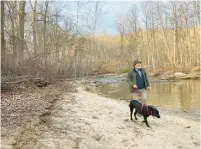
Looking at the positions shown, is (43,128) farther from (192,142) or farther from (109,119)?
(192,142)

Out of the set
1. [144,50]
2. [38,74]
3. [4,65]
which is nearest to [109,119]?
[4,65]

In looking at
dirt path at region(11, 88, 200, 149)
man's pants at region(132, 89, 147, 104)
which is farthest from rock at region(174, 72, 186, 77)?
man's pants at region(132, 89, 147, 104)

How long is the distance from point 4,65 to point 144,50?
64282 millimetres

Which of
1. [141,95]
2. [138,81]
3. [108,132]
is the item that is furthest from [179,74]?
[108,132]

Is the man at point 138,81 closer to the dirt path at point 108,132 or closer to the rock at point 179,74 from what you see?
the dirt path at point 108,132

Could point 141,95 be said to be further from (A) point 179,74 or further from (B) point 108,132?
(A) point 179,74

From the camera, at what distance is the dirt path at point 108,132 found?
7199 millimetres

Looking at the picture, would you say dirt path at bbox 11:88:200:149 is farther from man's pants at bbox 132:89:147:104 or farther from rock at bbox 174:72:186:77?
rock at bbox 174:72:186:77

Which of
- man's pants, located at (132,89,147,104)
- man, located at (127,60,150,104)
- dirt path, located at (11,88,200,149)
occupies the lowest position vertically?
dirt path, located at (11,88,200,149)

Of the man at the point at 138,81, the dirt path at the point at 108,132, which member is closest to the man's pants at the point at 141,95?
the man at the point at 138,81

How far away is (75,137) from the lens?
7.53 metres

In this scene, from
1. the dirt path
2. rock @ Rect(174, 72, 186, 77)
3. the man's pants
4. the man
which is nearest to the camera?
the dirt path

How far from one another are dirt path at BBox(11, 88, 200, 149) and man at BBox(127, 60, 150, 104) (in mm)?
792

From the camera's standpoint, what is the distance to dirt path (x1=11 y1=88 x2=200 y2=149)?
23.6 feet
